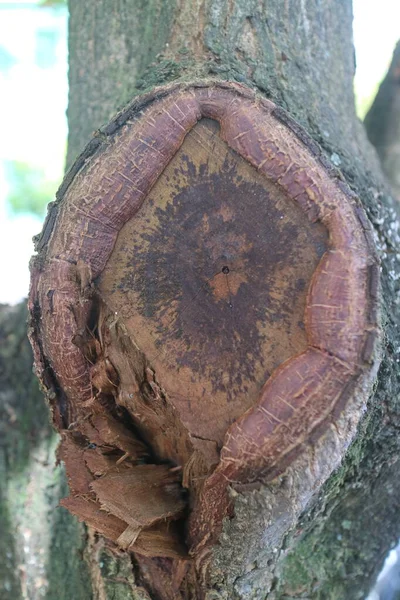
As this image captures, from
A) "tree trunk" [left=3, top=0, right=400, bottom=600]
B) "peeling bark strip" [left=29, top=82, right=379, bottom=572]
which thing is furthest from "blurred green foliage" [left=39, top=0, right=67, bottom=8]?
"peeling bark strip" [left=29, top=82, right=379, bottom=572]

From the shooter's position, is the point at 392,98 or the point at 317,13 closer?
the point at 317,13

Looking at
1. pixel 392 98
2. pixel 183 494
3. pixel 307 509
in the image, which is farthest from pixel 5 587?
pixel 392 98

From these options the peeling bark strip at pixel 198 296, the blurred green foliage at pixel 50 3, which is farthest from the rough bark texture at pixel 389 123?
the blurred green foliage at pixel 50 3

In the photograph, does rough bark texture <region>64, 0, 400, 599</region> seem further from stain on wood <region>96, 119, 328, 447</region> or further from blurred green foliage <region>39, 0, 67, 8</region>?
blurred green foliage <region>39, 0, 67, 8</region>

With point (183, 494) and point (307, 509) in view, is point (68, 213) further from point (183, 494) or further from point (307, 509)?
point (307, 509)

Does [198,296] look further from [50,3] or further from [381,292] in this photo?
[50,3]
